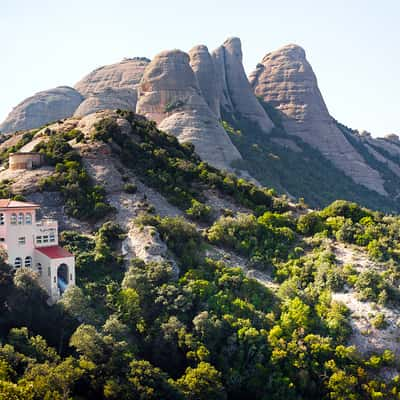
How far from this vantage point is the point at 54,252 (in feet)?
131

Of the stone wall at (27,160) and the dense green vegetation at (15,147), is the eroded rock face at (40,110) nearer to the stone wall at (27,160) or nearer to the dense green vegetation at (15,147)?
the dense green vegetation at (15,147)

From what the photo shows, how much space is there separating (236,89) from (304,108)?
11.2 metres

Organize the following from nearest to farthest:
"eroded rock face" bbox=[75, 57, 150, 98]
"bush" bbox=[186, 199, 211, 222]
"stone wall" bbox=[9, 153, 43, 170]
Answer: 1. "bush" bbox=[186, 199, 211, 222]
2. "stone wall" bbox=[9, 153, 43, 170]
3. "eroded rock face" bbox=[75, 57, 150, 98]

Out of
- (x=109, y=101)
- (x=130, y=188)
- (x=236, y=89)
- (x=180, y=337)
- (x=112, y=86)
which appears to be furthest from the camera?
(x=112, y=86)

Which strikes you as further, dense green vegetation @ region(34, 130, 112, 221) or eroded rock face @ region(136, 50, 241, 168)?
eroded rock face @ region(136, 50, 241, 168)

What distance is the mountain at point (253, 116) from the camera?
8469 centimetres

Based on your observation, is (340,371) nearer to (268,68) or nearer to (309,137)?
(309,137)

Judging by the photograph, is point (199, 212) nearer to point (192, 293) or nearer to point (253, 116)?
point (192, 293)

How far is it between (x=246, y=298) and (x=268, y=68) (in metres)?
82.0

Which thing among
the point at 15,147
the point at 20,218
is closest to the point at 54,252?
the point at 20,218

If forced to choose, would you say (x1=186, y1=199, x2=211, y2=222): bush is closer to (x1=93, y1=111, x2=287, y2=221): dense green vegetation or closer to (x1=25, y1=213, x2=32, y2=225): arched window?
(x1=93, y1=111, x2=287, y2=221): dense green vegetation

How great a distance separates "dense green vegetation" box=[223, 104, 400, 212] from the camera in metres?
88.4

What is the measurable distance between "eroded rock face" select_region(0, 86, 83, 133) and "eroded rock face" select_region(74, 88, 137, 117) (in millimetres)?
15353

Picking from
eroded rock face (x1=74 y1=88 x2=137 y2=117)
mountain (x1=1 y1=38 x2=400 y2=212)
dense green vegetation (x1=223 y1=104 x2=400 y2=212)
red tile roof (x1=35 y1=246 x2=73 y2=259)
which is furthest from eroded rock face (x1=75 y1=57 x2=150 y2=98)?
red tile roof (x1=35 y1=246 x2=73 y2=259)
